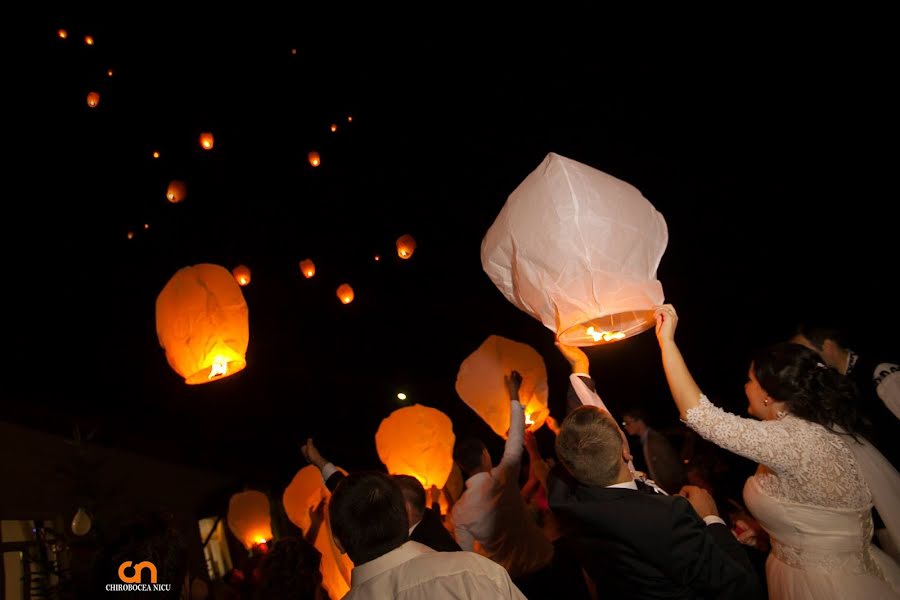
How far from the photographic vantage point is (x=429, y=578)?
1.49 metres

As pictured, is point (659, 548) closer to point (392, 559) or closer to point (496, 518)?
point (392, 559)

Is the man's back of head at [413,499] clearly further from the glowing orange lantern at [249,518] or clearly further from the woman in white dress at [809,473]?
the glowing orange lantern at [249,518]

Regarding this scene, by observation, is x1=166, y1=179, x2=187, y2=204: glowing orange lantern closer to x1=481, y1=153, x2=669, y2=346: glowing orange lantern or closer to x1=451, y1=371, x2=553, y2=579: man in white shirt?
x1=451, y1=371, x2=553, y2=579: man in white shirt

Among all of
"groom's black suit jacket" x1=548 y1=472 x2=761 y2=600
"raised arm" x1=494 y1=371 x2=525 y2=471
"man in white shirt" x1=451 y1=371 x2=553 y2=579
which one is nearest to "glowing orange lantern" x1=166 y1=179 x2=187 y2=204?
"man in white shirt" x1=451 y1=371 x2=553 y2=579

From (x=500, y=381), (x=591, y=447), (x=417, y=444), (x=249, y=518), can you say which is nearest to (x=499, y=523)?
(x=500, y=381)

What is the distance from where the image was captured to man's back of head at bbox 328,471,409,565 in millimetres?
1563

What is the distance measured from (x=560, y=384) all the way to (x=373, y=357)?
14.0 feet

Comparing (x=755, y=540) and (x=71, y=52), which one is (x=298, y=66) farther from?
(x=755, y=540)

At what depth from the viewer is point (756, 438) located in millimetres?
1792

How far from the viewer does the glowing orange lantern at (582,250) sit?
1.86 meters

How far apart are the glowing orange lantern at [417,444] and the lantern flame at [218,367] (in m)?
1.93

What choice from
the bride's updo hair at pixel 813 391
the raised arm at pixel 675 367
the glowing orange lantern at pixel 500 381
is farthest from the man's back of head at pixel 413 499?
the glowing orange lantern at pixel 500 381

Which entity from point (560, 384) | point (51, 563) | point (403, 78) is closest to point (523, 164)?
point (403, 78)

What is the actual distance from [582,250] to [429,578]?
3.47ft
